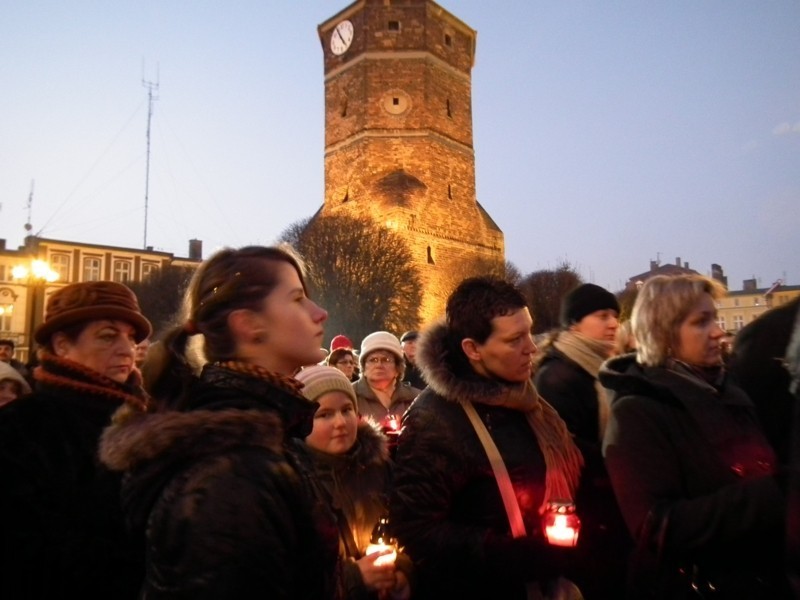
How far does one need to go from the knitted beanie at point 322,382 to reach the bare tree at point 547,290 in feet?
132

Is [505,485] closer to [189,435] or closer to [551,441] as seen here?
[551,441]

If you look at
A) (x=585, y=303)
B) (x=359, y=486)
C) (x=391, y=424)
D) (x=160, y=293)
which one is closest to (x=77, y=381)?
(x=359, y=486)

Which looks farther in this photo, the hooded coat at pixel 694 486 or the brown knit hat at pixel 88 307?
the brown knit hat at pixel 88 307

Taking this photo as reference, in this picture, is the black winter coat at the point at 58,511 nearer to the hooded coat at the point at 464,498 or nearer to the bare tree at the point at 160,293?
the hooded coat at the point at 464,498

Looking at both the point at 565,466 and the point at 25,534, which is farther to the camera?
the point at 565,466

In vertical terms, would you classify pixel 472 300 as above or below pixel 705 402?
above

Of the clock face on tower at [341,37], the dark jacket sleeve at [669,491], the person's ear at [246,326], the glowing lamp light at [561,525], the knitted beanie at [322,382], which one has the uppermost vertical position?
the clock face on tower at [341,37]

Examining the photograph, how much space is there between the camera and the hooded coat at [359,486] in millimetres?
2791

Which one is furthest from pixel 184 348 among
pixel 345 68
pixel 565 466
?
pixel 345 68

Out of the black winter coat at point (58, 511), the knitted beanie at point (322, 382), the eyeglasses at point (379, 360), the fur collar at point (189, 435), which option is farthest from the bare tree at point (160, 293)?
the fur collar at point (189, 435)

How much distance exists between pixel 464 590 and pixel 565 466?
2.09ft

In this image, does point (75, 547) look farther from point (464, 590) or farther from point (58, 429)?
point (464, 590)

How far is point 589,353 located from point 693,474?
A: 5.36 feet

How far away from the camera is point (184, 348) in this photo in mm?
→ 1864
